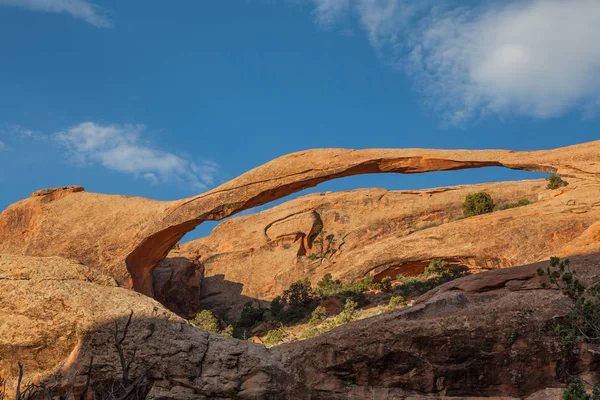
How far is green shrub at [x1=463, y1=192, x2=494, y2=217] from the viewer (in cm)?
3691

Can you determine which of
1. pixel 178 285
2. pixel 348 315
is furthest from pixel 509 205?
pixel 178 285

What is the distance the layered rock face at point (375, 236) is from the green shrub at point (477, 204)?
141 cm

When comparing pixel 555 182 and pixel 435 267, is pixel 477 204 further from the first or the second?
pixel 435 267

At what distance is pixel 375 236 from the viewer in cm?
4003

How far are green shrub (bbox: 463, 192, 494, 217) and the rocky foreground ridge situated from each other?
185 cm

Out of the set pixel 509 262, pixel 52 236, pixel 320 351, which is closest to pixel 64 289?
pixel 320 351

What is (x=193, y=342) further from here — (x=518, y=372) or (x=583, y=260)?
(x=583, y=260)

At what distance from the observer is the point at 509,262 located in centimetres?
2450

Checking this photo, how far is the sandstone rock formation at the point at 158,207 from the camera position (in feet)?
64.3

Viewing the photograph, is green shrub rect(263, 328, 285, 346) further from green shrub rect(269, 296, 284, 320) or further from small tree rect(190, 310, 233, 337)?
green shrub rect(269, 296, 284, 320)

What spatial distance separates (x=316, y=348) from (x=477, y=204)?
94.8ft

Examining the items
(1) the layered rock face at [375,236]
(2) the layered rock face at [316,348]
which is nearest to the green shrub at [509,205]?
(1) the layered rock face at [375,236]

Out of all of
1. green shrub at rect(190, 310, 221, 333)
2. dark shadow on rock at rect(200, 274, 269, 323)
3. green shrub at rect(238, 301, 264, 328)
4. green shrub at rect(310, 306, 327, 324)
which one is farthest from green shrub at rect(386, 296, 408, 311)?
dark shadow on rock at rect(200, 274, 269, 323)

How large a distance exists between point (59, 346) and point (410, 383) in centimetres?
543
